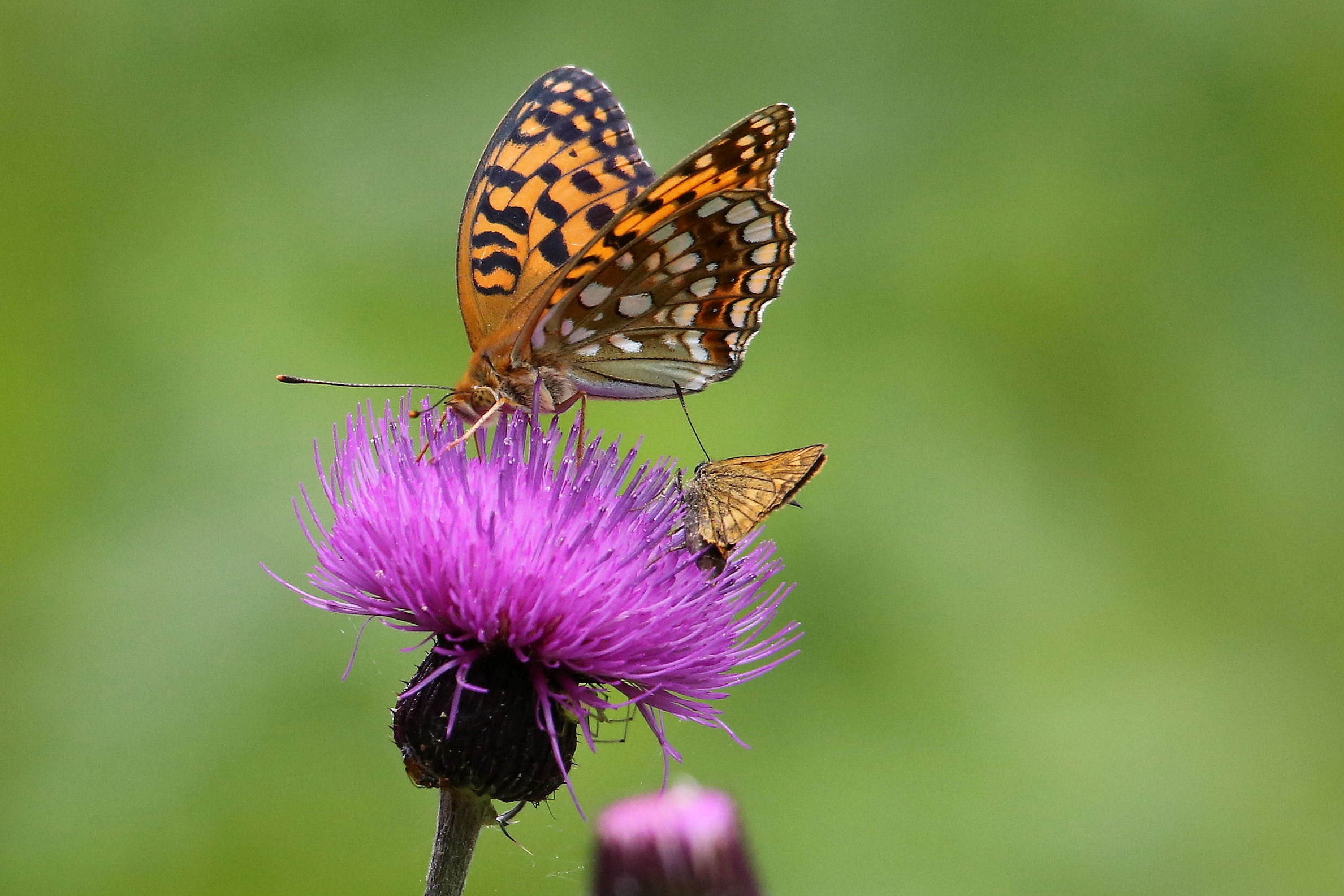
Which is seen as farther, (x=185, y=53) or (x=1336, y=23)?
(x=1336, y=23)

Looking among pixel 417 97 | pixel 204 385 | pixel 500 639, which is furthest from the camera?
pixel 417 97

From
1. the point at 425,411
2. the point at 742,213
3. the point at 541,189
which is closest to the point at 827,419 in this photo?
the point at 541,189

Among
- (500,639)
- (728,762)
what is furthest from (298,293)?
(500,639)

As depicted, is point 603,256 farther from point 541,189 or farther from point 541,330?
point 541,189

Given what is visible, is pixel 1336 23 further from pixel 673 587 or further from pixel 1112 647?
pixel 673 587

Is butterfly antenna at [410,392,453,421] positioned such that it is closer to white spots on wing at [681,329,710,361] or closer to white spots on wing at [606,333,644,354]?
white spots on wing at [606,333,644,354]
